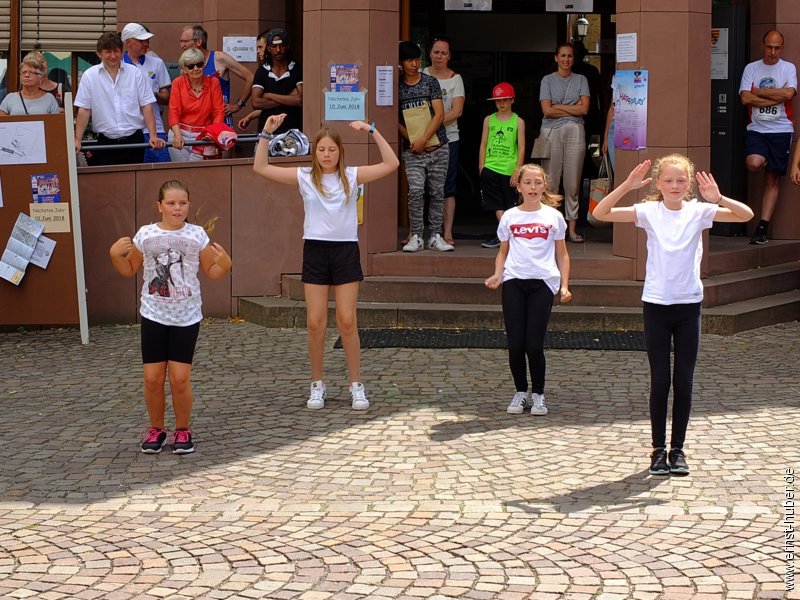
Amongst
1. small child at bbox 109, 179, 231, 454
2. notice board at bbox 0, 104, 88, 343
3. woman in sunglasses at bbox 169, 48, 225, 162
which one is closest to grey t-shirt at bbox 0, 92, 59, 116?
notice board at bbox 0, 104, 88, 343

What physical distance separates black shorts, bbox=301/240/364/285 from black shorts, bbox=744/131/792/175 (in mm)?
6129

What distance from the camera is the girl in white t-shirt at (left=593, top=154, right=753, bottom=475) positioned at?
7383 mm

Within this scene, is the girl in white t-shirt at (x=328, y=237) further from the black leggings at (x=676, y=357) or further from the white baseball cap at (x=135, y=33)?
the white baseball cap at (x=135, y=33)

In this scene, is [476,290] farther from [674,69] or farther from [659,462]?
[659,462]

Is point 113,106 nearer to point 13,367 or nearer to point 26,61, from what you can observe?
point 26,61

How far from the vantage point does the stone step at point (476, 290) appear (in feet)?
39.1

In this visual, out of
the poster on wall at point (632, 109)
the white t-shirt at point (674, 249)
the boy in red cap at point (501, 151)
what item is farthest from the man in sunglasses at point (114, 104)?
the white t-shirt at point (674, 249)

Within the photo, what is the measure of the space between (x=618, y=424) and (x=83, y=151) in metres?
6.05

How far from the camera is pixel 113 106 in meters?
12.3

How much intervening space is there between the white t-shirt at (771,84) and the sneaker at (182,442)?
7.79 m

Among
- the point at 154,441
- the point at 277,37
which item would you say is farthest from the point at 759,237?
the point at 154,441

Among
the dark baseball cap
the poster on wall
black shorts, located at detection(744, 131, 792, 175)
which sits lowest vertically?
black shorts, located at detection(744, 131, 792, 175)

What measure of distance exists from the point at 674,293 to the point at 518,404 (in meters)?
1.74

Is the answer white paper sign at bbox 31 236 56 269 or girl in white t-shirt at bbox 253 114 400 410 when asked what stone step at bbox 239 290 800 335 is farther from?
girl in white t-shirt at bbox 253 114 400 410
